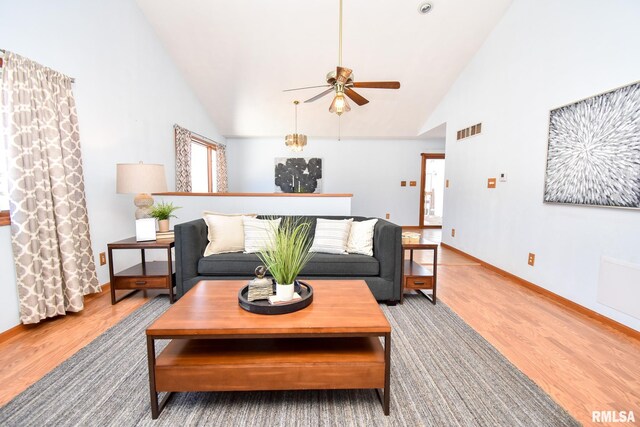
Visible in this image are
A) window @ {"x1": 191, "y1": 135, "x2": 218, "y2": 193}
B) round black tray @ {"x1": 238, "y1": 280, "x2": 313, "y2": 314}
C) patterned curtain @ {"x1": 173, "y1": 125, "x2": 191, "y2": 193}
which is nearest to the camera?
round black tray @ {"x1": 238, "y1": 280, "x2": 313, "y2": 314}

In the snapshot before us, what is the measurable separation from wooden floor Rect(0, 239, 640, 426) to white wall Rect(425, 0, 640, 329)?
14.0 inches

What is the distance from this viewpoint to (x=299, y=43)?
4.08 meters

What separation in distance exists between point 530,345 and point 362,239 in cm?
151

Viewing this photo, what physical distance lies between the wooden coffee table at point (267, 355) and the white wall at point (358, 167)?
18.4 feet

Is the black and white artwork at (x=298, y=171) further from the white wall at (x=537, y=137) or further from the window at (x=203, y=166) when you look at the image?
the white wall at (x=537, y=137)

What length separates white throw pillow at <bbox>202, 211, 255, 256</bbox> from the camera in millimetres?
2760

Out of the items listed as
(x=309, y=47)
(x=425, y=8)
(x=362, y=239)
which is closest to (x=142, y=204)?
(x=362, y=239)

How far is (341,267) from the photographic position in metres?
2.64

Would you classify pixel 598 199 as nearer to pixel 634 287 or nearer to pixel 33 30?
pixel 634 287

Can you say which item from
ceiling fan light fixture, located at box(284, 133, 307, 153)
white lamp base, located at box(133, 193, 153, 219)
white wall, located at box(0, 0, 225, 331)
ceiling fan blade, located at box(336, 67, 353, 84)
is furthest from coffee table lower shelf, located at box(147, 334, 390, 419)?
ceiling fan light fixture, located at box(284, 133, 307, 153)

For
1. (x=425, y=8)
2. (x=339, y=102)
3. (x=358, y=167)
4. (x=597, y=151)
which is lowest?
(x=597, y=151)

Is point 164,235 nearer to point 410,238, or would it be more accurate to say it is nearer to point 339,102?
point 339,102

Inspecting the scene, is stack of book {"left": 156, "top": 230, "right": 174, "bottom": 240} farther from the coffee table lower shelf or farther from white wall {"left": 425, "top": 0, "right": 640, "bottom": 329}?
white wall {"left": 425, "top": 0, "right": 640, "bottom": 329}

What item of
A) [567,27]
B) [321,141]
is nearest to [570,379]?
[567,27]
